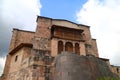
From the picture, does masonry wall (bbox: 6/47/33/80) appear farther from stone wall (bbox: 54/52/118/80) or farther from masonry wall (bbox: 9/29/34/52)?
stone wall (bbox: 54/52/118/80)

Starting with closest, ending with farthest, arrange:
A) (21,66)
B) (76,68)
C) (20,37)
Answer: (76,68) → (21,66) → (20,37)

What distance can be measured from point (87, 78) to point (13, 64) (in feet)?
35.6

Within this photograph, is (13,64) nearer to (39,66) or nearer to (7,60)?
(7,60)

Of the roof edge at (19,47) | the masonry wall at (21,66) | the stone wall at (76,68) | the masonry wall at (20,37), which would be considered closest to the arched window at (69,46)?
the stone wall at (76,68)

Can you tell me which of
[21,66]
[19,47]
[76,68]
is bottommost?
[76,68]

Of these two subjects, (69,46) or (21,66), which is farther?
(69,46)

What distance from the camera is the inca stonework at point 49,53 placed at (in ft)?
47.4

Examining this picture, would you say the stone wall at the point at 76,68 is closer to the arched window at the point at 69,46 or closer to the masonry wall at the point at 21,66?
the masonry wall at the point at 21,66

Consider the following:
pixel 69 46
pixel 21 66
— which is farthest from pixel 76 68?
pixel 21 66

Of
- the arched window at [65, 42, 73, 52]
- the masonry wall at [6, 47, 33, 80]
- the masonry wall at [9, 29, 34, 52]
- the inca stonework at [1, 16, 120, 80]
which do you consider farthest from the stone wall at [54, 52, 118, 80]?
the masonry wall at [9, 29, 34, 52]

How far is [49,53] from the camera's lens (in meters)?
18.1

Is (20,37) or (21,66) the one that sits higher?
(20,37)

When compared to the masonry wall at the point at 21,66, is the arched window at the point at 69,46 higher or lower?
higher

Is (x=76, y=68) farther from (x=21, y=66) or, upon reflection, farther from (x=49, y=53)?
(x=21, y=66)
